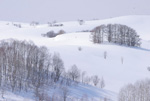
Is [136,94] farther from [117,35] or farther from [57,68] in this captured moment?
[117,35]

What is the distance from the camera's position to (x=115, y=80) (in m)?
51.5

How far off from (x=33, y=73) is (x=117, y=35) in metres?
60.2

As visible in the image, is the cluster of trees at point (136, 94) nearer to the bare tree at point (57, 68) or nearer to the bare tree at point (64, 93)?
the bare tree at point (64, 93)

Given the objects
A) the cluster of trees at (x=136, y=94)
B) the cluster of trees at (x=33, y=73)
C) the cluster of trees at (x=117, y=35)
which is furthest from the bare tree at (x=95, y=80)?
the cluster of trees at (x=117, y=35)

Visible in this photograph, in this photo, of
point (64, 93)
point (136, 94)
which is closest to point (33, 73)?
point (64, 93)

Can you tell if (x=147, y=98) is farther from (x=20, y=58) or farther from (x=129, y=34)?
(x=129, y=34)

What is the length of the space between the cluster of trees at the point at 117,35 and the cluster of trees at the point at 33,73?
46211mm

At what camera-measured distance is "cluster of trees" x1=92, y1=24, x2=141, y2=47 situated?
93438 mm

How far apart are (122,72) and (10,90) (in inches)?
1220

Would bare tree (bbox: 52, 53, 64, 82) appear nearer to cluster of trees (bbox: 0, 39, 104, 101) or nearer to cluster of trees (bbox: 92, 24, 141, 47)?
cluster of trees (bbox: 0, 39, 104, 101)

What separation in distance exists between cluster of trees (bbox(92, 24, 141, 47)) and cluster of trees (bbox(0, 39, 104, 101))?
152 feet

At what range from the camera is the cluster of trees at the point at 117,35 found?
93.4 meters

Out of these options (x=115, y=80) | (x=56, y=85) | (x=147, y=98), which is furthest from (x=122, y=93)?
(x=115, y=80)

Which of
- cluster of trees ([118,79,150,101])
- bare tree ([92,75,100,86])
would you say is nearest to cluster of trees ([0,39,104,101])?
bare tree ([92,75,100,86])
